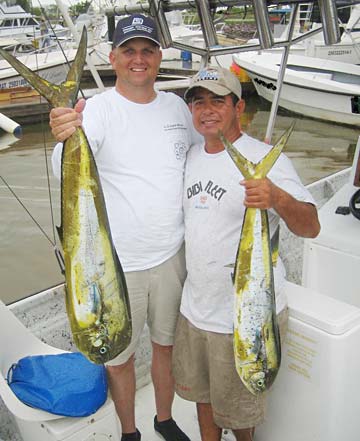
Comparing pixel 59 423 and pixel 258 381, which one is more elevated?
pixel 258 381

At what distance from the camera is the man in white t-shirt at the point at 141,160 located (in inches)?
79.3

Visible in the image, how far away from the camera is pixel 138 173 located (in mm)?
2016

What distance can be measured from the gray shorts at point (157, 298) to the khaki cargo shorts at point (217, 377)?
0.35 ft

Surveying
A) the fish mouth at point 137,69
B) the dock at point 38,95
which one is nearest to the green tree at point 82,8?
the fish mouth at point 137,69

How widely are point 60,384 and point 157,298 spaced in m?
0.54

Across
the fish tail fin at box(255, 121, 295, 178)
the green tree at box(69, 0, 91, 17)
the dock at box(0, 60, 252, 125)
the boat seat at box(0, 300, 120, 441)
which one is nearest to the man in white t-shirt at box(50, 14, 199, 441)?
the boat seat at box(0, 300, 120, 441)

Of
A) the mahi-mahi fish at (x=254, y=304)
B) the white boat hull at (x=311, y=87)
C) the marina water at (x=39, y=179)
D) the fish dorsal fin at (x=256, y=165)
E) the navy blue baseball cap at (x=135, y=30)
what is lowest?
the marina water at (x=39, y=179)

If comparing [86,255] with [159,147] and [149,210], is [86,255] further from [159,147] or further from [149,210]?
[159,147]

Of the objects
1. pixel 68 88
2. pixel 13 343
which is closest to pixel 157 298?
pixel 13 343

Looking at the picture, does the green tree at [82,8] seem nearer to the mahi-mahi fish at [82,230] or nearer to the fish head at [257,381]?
the mahi-mahi fish at [82,230]

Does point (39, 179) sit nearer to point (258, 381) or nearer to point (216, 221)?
point (216, 221)

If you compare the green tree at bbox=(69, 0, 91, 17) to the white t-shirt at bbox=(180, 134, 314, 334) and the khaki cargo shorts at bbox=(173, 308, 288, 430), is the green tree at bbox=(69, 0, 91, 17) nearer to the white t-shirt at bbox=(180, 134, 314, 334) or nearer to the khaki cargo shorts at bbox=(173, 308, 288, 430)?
the white t-shirt at bbox=(180, 134, 314, 334)

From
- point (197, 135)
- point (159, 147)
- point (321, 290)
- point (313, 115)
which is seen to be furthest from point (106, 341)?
point (313, 115)

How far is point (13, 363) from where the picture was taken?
237 cm
